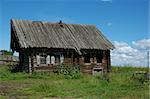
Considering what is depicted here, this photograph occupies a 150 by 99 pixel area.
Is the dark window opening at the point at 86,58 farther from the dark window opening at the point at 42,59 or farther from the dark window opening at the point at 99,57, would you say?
the dark window opening at the point at 42,59

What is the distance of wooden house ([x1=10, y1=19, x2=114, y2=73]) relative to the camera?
2819 centimetres

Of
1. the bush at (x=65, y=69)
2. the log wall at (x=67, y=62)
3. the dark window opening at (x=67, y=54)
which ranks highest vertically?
the dark window opening at (x=67, y=54)

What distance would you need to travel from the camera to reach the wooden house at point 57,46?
2819cm

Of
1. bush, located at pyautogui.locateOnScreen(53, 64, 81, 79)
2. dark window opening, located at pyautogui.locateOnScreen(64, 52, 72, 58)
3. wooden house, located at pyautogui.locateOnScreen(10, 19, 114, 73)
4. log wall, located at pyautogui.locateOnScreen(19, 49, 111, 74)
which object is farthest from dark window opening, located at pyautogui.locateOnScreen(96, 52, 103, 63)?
bush, located at pyautogui.locateOnScreen(53, 64, 81, 79)

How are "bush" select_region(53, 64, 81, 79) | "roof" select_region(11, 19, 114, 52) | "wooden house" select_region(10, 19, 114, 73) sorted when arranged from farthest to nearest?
"roof" select_region(11, 19, 114, 52) → "wooden house" select_region(10, 19, 114, 73) → "bush" select_region(53, 64, 81, 79)

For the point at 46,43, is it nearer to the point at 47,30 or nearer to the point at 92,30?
the point at 47,30

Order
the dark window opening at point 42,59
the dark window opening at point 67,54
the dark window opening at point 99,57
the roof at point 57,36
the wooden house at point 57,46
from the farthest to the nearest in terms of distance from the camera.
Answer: the dark window opening at point 99,57 → the dark window opening at point 67,54 → the dark window opening at point 42,59 → the roof at point 57,36 → the wooden house at point 57,46

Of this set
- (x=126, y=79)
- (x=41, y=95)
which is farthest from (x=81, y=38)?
(x=41, y=95)

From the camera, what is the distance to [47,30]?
3081 centimetres

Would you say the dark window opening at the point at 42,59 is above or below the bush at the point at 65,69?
above

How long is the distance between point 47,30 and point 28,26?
1.79 m

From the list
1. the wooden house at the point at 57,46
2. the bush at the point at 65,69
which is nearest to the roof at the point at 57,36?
the wooden house at the point at 57,46

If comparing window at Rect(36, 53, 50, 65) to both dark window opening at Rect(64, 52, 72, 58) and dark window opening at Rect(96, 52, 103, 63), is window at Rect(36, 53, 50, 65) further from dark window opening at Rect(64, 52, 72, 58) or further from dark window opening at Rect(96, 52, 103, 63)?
dark window opening at Rect(96, 52, 103, 63)

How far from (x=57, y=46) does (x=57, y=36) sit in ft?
6.83
